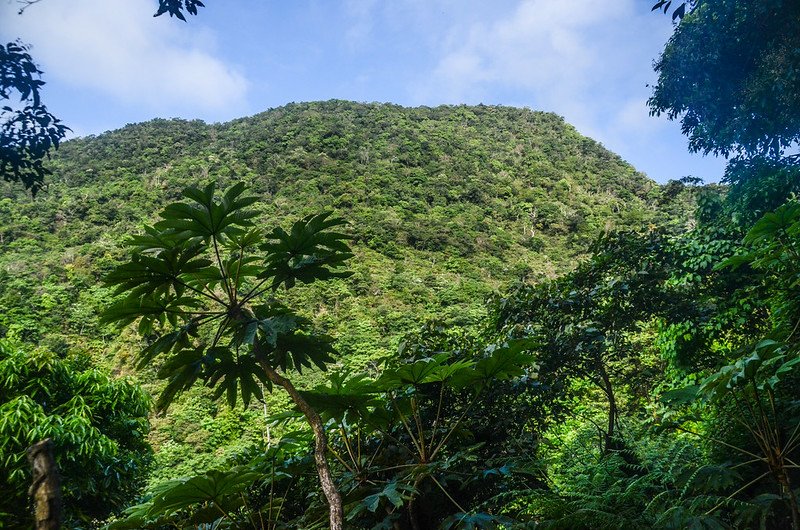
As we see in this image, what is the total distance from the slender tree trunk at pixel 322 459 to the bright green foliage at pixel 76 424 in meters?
4.48

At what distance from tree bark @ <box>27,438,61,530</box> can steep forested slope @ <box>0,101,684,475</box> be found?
493 inches

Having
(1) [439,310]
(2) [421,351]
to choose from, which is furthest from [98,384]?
A: (1) [439,310]

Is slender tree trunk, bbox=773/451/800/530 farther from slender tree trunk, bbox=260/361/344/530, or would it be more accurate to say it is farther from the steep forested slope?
the steep forested slope

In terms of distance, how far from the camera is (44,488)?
60cm

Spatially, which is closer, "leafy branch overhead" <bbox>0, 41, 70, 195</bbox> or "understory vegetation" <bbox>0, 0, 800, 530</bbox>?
"understory vegetation" <bbox>0, 0, 800, 530</bbox>

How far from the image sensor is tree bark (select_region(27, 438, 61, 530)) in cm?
59

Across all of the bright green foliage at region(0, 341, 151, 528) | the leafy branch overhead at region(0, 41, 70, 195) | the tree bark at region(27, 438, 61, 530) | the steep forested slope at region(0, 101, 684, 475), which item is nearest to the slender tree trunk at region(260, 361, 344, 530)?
the tree bark at region(27, 438, 61, 530)

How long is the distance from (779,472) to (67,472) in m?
6.43

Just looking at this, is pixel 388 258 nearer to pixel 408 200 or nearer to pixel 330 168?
Result: pixel 408 200

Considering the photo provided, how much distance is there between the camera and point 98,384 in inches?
248

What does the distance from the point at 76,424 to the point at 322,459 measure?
5.26 meters

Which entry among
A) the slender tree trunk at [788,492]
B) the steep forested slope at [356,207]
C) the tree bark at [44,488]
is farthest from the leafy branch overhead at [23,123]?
the steep forested slope at [356,207]

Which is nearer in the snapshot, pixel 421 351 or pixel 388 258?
pixel 421 351

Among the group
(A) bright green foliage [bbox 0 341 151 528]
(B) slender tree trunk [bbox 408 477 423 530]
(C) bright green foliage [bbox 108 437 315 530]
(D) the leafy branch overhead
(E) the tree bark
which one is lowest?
(A) bright green foliage [bbox 0 341 151 528]
